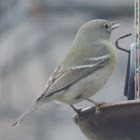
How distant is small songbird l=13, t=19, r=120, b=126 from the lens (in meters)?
5.95

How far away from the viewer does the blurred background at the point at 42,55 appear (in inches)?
420

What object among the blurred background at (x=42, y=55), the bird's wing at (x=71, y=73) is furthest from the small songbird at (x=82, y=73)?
the blurred background at (x=42, y=55)

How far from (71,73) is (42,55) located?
5.12 metres

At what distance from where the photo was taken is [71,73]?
6188 millimetres

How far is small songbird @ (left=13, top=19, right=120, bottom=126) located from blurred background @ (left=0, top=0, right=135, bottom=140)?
3.76 m

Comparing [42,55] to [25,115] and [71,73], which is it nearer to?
[71,73]

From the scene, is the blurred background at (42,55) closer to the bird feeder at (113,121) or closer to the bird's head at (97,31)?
the bird's head at (97,31)

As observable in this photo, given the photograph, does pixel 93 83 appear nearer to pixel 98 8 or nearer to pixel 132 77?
pixel 132 77

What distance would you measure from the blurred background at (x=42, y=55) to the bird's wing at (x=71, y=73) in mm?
4024

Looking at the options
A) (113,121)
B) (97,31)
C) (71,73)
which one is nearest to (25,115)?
(71,73)

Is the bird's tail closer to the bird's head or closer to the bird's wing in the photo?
the bird's wing

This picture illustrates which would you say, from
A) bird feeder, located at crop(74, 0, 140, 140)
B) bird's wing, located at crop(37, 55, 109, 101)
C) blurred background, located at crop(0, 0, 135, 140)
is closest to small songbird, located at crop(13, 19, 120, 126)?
bird's wing, located at crop(37, 55, 109, 101)

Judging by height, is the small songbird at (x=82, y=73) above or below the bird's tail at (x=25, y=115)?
above

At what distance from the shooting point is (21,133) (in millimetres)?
10727
